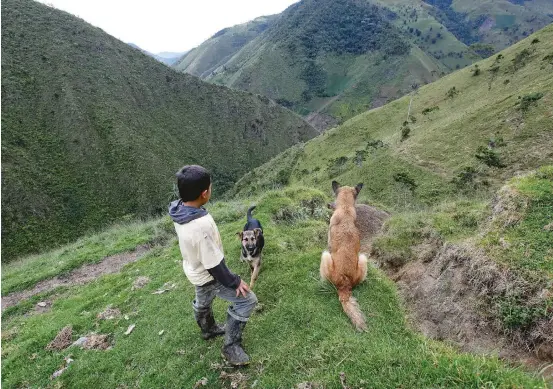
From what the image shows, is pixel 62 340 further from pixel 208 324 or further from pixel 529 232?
pixel 529 232

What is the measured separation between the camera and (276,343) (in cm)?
566

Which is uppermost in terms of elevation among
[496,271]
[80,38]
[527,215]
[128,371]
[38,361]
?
[80,38]

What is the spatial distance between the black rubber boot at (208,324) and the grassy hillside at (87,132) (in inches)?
1982

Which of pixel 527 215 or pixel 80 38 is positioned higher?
pixel 80 38

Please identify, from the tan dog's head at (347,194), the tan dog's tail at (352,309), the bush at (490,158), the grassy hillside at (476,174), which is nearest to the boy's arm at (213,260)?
the tan dog's tail at (352,309)

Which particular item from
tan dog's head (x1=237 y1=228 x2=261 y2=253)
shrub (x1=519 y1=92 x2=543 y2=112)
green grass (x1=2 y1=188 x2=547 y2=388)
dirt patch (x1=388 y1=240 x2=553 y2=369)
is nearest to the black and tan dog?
tan dog's head (x1=237 y1=228 x2=261 y2=253)

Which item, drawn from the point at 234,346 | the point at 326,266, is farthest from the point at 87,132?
the point at 234,346

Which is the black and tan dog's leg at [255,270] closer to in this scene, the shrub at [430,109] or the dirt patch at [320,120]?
the shrub at [430,109]

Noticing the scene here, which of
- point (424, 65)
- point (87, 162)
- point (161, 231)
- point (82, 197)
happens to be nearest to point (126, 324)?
point (161, 231)

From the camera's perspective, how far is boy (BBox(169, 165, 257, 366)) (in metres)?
4.71

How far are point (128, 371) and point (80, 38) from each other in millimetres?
89816

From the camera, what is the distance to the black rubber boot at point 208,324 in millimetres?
5855

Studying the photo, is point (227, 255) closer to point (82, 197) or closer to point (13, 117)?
point (82, 197)

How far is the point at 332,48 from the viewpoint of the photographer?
19662cm
